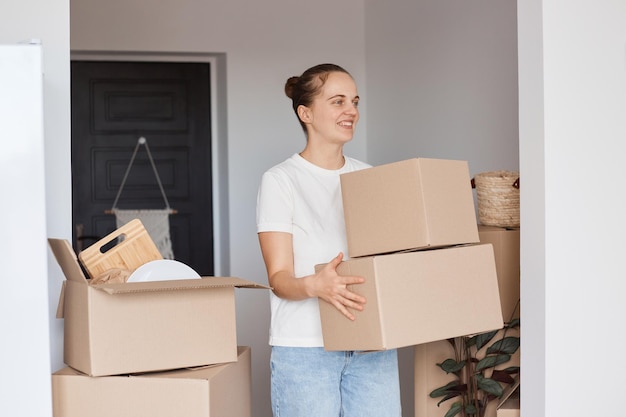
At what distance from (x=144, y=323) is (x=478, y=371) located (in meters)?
1.13

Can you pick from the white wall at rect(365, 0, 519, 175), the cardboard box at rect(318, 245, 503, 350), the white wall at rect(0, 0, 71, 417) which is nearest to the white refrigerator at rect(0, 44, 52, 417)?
the white wall at rect(0, 0, 71, 417)

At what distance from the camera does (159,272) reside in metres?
1.91

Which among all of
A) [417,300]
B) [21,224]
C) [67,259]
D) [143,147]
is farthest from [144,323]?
[143,147]

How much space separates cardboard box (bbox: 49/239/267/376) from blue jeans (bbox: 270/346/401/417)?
200 mm

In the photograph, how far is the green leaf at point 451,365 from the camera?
8.32 ft

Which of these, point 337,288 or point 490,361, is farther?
point 490,361

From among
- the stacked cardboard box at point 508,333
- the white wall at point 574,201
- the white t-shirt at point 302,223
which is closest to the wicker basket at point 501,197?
the stacked cardboard box at point 508,333

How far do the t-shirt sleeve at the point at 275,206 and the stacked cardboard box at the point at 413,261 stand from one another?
6.7 inches

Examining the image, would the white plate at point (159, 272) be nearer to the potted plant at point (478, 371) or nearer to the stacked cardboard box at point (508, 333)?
the stacked cardboard box at point (508, 333)

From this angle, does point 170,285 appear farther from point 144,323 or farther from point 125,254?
point 125,254

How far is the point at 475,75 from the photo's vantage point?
3.15m

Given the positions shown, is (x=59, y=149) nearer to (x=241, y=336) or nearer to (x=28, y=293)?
(x=28, y=293)

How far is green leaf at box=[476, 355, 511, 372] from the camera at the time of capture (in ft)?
8.20

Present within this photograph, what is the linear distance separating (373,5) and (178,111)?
3.73ft
